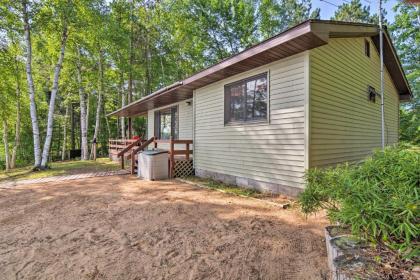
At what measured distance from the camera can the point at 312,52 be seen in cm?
438

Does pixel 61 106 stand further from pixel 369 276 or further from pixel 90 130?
pixel 369 276

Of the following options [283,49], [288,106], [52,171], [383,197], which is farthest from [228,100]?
[52,171]

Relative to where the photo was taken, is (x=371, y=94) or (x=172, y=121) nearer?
(x=371, y=94)

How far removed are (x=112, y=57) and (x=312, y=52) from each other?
13576mm

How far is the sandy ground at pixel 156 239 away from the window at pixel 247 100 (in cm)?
204

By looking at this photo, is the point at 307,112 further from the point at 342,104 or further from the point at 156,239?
the point at 156,239

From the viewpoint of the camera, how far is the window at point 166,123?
9961mm

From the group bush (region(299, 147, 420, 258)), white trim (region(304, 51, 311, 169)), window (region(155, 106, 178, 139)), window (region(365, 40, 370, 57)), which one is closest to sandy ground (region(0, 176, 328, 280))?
bush (region(299, 147, 420, 258))

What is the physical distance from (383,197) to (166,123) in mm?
9973

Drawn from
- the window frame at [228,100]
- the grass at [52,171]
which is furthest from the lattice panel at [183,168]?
the grass at [52,171]

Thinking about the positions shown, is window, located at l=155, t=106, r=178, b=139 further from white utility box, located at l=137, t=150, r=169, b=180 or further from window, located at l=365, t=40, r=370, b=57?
window, located at l=365, t=40, r=370, b=57

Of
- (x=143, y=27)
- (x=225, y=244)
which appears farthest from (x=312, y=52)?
(x=143, y=27)

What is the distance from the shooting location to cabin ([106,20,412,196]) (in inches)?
173

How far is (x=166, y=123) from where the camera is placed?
1091cm
